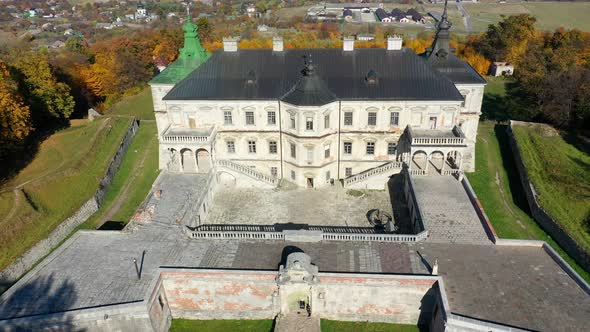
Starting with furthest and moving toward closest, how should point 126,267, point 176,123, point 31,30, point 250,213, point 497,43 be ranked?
1. point 31,30
2. point 497,43
3. point 176,123
4. point 250,213
5. point 126,267

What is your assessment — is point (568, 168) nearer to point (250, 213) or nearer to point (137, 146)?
point (250, 213)

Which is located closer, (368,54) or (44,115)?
(368,54)

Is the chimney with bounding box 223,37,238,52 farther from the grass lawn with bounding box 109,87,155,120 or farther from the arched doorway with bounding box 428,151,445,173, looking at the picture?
the grass lawn with bounding box 109,87,155,120

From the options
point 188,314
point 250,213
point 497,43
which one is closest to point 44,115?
point 250,213

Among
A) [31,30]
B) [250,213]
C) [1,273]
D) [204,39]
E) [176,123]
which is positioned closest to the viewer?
[1,273]

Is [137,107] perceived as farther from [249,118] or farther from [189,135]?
[249,118]

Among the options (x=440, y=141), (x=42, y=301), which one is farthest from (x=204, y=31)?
(x=42, y=301)

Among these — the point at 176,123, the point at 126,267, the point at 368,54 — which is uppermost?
the point at 368,54
